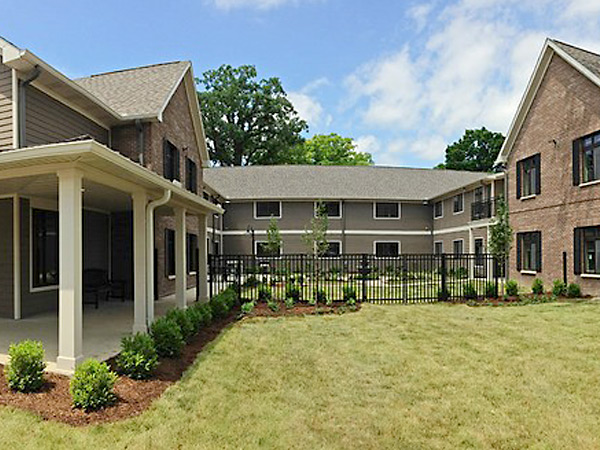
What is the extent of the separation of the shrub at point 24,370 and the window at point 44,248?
18.7 feet

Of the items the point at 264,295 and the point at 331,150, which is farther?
the point at 331,150

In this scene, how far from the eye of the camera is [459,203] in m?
24.2

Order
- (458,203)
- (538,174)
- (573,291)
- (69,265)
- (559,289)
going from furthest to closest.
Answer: (458,203) → (538,174) → (559,289) → (573,291) → (69,265)

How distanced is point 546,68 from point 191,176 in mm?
14416

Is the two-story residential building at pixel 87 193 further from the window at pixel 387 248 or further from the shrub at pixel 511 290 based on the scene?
the window at pixel 387 248

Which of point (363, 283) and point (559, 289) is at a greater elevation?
point (363, 283)

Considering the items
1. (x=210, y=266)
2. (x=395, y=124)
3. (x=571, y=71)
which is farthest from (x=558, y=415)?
(x=395, y=124)

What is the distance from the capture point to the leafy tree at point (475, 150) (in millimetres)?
55787

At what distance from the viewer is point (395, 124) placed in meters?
33.3

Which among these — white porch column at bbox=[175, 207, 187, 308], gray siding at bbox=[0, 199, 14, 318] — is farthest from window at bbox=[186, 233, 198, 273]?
gray siding at bbox=[0, 199, 14, 318]

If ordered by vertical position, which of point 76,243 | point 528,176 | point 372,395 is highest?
point 528,176

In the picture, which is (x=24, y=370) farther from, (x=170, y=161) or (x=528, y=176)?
(x=528, y=176)

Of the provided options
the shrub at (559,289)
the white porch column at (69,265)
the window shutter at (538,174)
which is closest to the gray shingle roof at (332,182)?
the window shutter at (538,174)

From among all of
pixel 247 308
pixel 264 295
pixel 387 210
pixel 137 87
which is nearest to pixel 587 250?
pixel 264 295
